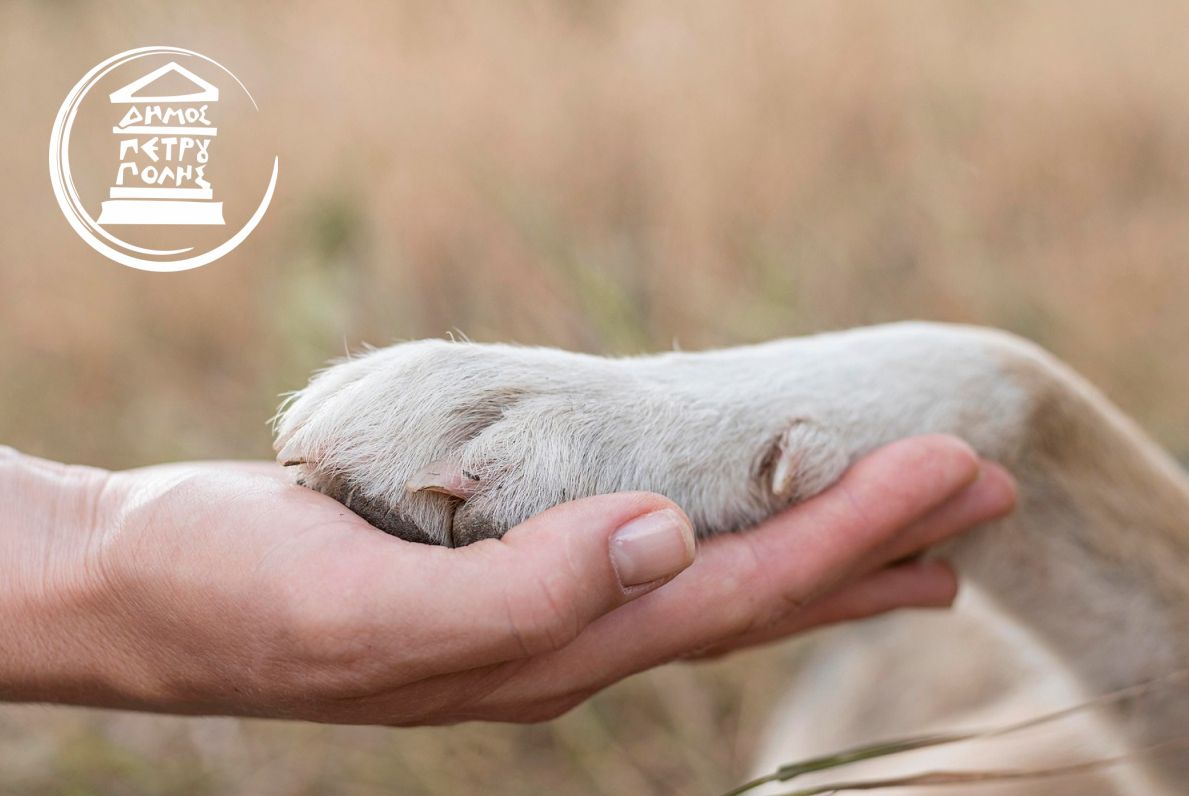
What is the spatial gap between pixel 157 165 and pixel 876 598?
6.32 feet

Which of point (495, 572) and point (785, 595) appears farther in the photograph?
point (785, 595)

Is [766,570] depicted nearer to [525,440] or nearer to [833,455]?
[833,455]

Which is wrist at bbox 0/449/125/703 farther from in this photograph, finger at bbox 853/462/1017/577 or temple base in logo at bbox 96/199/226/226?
temple base in logo at bbox 96/199/226/226

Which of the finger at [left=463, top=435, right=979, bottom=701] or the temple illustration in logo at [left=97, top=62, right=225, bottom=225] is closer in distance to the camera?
the finger at [left=463, top=435, right=979, bottom=701]

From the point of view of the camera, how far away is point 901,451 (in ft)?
4.98

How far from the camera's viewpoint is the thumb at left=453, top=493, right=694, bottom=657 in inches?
A: 42.3

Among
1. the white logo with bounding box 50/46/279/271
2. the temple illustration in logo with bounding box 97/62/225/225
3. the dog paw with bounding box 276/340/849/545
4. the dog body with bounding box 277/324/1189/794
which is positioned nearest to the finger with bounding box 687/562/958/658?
the dog body with bounding box 277/324/1189/794

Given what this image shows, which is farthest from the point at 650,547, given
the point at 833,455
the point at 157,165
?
the point at 157,165

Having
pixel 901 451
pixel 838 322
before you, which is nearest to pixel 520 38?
pixel 838 322

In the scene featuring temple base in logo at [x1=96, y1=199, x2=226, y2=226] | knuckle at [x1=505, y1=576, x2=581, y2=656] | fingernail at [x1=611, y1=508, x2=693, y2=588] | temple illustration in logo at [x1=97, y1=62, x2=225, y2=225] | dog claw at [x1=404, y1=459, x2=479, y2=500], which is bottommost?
knuckle at [x1=505, y1=576, x2=581, y2=656]

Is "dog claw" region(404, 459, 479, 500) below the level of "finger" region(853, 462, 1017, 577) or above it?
above

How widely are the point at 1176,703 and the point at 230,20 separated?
4.64 metres

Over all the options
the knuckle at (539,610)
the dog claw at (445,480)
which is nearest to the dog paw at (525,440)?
the dog claw at (445,480)

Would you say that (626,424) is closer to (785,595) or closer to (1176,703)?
(785,595)
